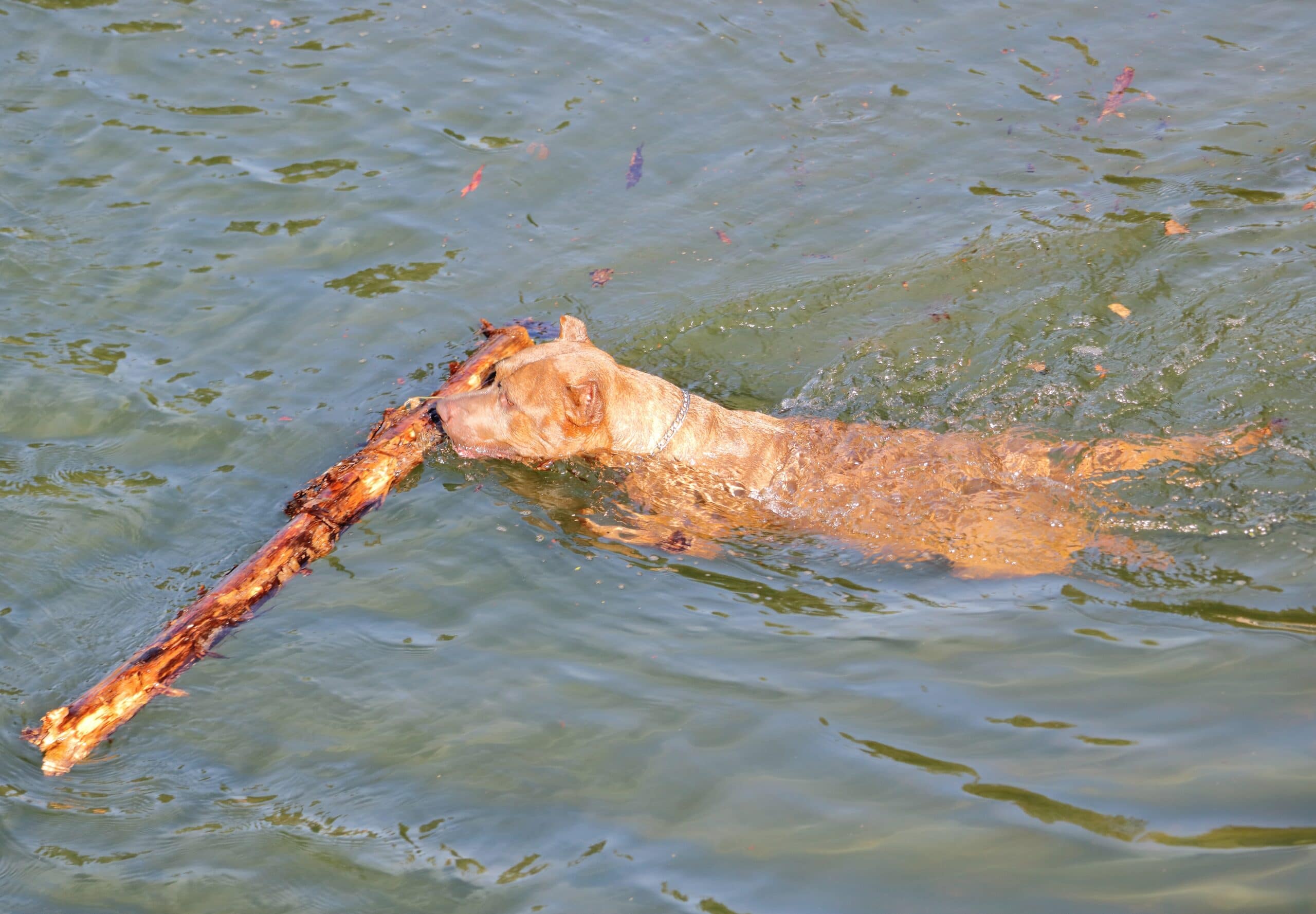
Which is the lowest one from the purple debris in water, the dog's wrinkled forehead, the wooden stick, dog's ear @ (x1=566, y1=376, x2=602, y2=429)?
the wooden stick

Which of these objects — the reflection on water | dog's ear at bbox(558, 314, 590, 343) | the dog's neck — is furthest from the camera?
dog's ear at bbox(558, 314, 590, 343)

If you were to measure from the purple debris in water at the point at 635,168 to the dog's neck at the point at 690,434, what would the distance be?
4.07 metres

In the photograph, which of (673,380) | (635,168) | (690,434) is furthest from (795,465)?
(635,168)

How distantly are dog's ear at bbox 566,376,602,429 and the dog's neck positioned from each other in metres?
0.19

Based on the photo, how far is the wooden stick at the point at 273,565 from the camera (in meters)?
5.36

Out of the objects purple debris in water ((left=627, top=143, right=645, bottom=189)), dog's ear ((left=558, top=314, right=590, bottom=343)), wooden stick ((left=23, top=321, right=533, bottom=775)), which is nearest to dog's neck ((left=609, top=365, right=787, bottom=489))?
dog's ear ((left=558, top=314, right=590, bottom=343))

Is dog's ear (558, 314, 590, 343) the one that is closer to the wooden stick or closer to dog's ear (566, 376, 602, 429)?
the wooden stick

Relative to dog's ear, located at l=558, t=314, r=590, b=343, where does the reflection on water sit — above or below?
below

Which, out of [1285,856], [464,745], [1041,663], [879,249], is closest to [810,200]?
[879,249]

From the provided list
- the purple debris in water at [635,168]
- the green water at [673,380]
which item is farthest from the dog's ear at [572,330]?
the purple debris in water at [635,168]

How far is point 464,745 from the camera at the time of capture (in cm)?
547

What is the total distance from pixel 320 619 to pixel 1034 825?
426cm

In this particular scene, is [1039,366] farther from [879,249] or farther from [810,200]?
[810,200]

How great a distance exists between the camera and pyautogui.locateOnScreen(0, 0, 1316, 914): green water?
472cm
